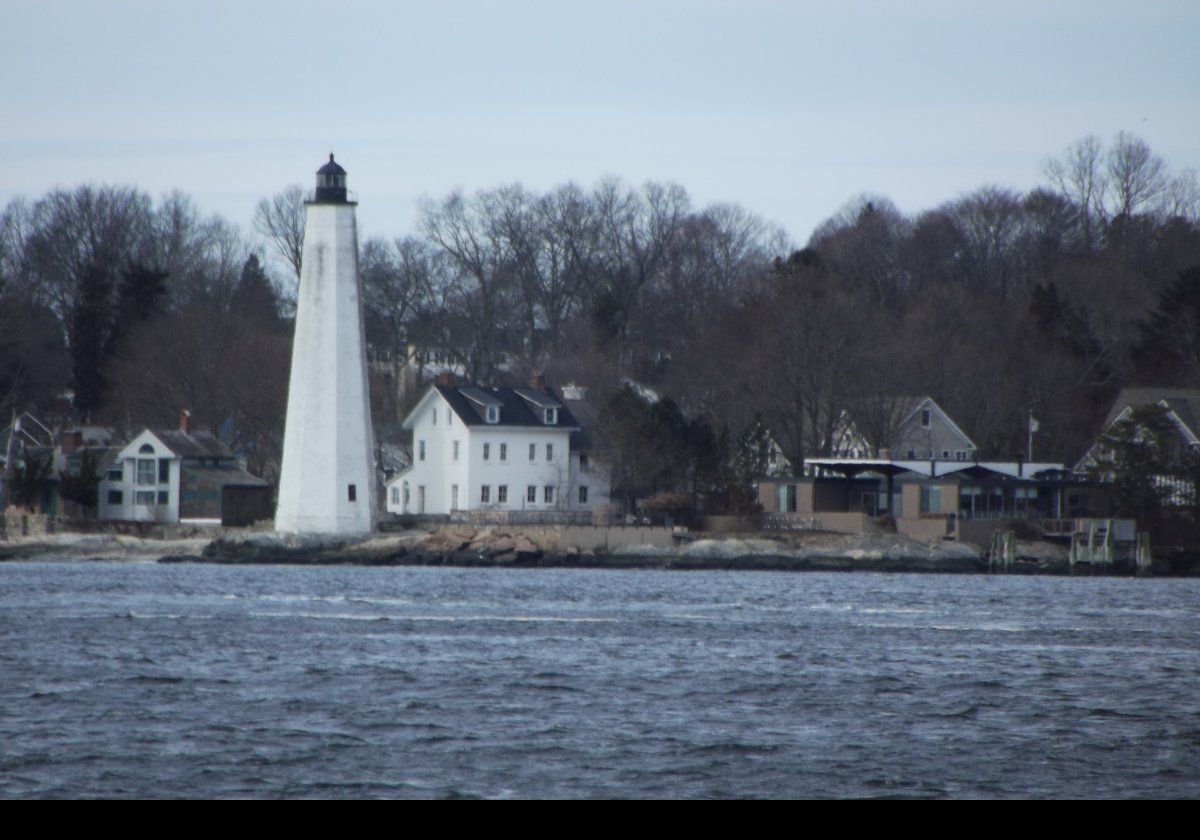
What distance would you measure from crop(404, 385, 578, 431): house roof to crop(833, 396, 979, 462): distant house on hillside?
11.1 meters

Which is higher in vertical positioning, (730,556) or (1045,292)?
(1045,292)

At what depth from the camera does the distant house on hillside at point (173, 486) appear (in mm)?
64562

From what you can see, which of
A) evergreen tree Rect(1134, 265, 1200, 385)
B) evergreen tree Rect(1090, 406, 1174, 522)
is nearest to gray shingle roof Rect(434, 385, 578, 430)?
evergreen tree Rect(1090, 406, 1174, 522)

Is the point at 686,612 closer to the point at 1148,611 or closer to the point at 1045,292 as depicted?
the point at 1148,611

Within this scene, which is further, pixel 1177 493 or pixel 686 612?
pixel 1177 493

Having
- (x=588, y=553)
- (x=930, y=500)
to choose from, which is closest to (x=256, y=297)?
(x=588, y=553)

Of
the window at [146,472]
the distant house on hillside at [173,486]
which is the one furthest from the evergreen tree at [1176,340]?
the window at [146,472]

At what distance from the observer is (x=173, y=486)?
214ft

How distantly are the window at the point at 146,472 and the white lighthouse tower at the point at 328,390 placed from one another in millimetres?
10343

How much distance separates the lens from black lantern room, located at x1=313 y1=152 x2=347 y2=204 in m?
56.6

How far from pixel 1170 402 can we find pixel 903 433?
10279mm
